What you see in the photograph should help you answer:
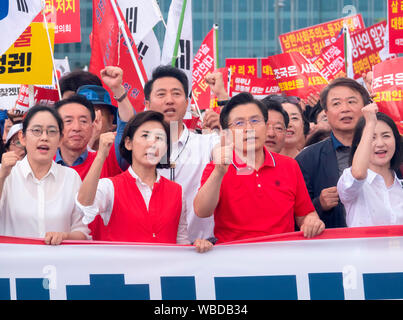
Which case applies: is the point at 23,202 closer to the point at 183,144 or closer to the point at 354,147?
the point at 183,144

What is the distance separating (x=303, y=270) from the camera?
3760 millimetres

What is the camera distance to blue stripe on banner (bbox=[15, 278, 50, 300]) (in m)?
3.75

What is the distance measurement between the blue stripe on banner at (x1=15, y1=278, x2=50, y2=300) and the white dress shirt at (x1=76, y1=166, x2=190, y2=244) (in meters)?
0.38

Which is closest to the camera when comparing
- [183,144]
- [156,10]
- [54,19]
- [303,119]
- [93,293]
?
[93,293]

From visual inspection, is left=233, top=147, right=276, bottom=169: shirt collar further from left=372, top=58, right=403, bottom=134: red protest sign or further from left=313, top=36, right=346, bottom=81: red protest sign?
left=313, top=36, right=346, bottom=81: red protest sign

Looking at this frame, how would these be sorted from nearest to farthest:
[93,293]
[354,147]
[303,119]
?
[93,293] → [354,147] → [303,119]

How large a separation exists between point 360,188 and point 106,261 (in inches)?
56.8

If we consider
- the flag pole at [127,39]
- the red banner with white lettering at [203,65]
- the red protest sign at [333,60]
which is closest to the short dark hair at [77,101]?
the flag pole at [127,39]

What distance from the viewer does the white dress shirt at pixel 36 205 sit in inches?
155

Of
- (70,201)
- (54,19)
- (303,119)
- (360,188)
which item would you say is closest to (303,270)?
(360,188)

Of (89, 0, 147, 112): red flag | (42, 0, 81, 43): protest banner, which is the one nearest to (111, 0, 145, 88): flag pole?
(89, 0, 147, 112): red flag

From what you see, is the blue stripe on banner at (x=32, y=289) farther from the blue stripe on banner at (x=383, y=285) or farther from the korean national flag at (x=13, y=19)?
the korean national flag at (x=13, y=19)

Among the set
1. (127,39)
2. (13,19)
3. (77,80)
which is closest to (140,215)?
(13,19)

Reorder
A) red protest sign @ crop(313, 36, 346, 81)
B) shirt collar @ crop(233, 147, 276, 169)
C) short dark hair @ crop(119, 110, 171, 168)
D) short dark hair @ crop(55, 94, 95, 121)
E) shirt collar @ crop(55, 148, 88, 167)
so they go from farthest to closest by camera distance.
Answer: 1. red protest sign @ crop(313, 36, 346, 81)
2. short dark hair @ crop(55, 94, 95, 121)
3. shirt collar @ crop(55, 148, 88, 167)
4. short dark hair @ crop(119, 110, 171, 168)
5. shirt collar @ crop(233, 147, 276, 169)
